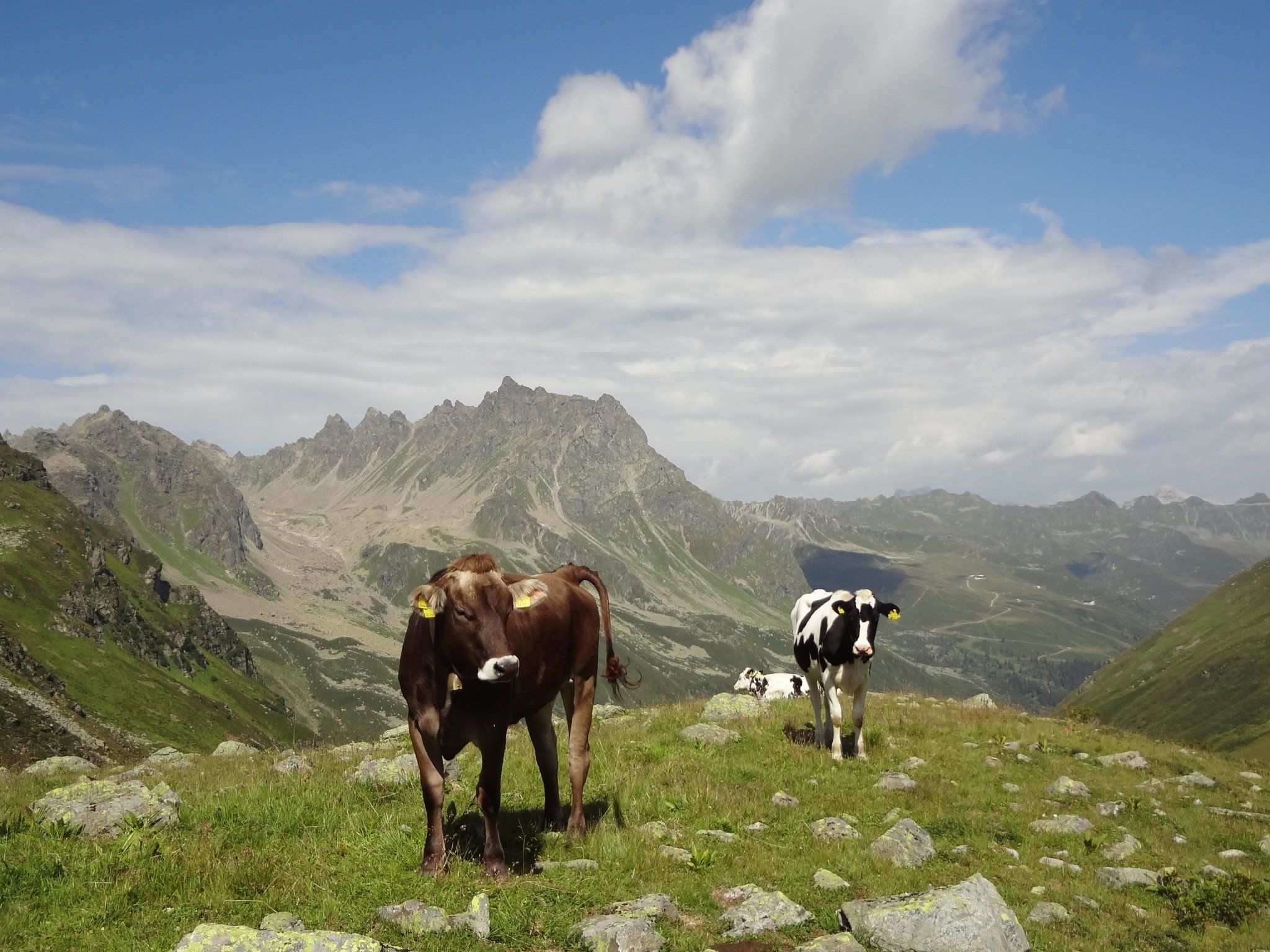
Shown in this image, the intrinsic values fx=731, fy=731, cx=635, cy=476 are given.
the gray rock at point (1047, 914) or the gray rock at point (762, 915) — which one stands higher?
the gray rock at point (762, 915)

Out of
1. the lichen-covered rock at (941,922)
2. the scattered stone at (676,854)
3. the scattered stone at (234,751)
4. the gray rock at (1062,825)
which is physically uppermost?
the lichen-covered rock at (941,922)

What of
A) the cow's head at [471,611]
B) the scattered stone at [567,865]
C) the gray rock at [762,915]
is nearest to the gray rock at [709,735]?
the scattered stone at [567,865]

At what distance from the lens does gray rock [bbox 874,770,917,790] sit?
47.5 feet

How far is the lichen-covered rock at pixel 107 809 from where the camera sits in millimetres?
9023

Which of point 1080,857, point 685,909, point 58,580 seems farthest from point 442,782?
point 58,580

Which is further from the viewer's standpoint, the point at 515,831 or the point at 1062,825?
the point at 1062,825

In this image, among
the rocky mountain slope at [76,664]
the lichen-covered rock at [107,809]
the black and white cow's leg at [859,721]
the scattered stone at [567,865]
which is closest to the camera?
the lichen-covered rock at [107,809]

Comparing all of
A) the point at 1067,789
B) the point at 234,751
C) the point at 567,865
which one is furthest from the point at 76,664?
the point at 1067,789

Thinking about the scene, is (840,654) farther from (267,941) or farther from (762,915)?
(267,941)

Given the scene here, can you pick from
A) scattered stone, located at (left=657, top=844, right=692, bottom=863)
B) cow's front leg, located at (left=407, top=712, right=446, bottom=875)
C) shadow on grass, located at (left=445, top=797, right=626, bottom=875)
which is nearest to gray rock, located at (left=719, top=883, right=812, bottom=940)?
scattered stone, located at (left=657, top=844, right=692, bottom=863)

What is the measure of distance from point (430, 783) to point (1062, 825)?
11.1 metres

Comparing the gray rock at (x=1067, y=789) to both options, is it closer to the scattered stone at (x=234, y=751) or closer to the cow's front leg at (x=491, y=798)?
the cow's front leg at (x=491, y=798)

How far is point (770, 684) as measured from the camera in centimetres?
4194

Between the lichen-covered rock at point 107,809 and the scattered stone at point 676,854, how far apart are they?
6.35 meters
